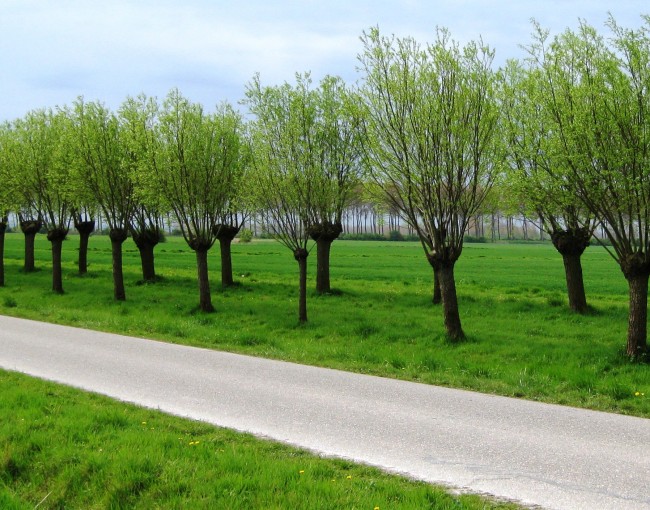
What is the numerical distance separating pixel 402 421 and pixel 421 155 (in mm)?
8040

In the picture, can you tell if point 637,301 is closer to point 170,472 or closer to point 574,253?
point 574,253

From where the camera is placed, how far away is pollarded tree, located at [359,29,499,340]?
1538 centimetres

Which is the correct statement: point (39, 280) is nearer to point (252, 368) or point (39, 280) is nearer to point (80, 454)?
point (252, 368)

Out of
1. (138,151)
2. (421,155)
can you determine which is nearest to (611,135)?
(421,155)

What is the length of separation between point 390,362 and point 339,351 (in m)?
1.58

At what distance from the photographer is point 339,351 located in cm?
1488

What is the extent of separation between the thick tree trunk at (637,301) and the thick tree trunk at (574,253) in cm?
623

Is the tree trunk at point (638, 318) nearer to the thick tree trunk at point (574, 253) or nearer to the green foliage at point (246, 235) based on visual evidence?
the thick tree trunk at point (574, 253)

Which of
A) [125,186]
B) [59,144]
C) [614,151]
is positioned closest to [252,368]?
[614,151]

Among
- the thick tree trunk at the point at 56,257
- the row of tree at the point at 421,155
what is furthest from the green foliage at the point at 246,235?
the thick tree trunk at the point at 56,257

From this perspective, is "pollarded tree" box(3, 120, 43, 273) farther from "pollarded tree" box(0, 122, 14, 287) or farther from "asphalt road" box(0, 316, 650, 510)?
"asphalt road" box(0, 316, 650, 510)

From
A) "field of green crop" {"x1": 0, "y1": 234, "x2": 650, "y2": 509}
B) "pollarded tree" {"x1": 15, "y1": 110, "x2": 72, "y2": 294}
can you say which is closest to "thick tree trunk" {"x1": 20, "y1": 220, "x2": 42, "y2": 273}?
"pollarded tree" {"x1": 15, "y1": 110, "x2": 72, "y2": 294}

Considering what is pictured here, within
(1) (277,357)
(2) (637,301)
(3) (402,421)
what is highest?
(2) (637,301)

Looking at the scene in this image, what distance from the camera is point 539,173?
13914 mm
